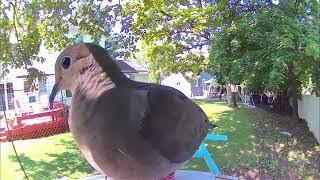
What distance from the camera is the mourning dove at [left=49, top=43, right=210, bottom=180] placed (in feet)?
0.88

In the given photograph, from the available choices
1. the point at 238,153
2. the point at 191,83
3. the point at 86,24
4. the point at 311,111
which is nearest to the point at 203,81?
the point at 191,83

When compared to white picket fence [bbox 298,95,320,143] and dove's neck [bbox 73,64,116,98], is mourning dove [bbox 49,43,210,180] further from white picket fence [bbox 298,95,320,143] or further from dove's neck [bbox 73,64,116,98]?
white picket fence [bbox 298,95,320,143]

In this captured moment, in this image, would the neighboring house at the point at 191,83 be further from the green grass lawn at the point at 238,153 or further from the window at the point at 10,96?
the window at the point at 10,96

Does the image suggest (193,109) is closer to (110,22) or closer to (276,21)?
(110,22)

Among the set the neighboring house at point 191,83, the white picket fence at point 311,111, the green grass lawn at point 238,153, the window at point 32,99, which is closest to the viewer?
the neighboring house at point 191,83

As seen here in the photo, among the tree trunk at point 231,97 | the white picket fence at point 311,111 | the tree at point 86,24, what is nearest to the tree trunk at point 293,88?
the white picket fence at point 311,111

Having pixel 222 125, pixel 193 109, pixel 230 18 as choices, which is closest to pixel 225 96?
pixel 222 125

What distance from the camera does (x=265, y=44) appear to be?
A: 72cm

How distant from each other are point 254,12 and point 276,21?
5 cm

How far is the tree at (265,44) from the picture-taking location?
0.70 metres

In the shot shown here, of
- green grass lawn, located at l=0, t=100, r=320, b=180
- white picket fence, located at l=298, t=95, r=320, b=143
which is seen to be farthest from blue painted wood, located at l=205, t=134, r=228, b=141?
white picket fence, located at l=298, t=95, r=320, b=143

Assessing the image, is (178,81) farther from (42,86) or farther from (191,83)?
(42,86)

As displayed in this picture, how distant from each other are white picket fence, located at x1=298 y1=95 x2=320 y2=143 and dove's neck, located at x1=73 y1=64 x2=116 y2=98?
26.8 inches

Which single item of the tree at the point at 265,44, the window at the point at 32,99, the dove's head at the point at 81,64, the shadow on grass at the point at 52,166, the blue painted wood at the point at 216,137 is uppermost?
the tree at the point at 265,44
